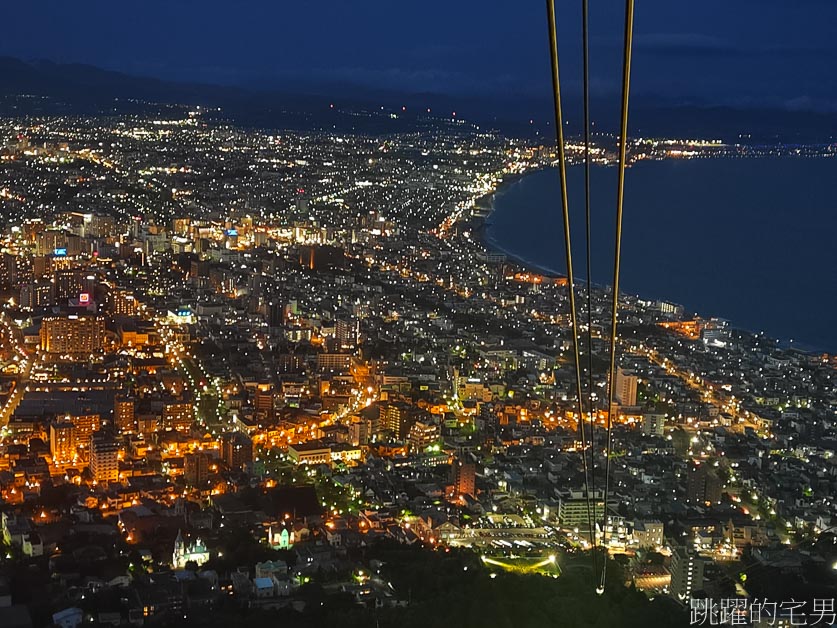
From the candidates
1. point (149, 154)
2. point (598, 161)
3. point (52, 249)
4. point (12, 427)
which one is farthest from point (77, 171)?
point (12, 427)

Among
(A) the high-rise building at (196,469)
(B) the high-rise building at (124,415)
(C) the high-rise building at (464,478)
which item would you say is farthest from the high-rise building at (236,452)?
(C) the high-rise building at (464,478)

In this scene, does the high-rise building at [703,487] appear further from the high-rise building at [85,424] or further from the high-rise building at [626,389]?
the high-rise building at [85,424]

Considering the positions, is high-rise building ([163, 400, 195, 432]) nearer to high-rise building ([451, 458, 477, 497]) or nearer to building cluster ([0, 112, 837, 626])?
building cluster ([0, 112, 837, 626])

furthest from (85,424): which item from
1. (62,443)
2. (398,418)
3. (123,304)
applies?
(123,304)

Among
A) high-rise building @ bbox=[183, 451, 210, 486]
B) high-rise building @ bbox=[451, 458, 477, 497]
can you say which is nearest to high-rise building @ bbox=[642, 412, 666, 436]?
high-rise building @ bbox=[451, 458, 477, 497]

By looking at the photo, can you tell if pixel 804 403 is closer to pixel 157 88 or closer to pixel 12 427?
pixel 12 427

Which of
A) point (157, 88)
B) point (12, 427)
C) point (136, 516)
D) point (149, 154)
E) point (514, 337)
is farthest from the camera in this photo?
point (157, 88)

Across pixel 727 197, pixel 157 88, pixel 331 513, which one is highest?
pixel 157 88
